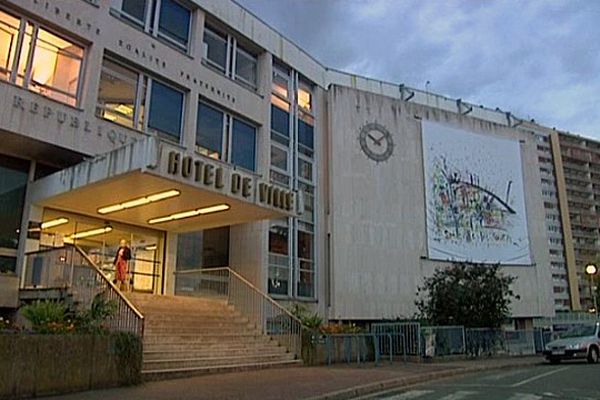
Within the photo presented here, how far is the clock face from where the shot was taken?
28.8 metres

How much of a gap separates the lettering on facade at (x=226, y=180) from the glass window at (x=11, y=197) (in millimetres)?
5201

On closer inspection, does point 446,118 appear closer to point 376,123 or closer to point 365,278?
point 376,123

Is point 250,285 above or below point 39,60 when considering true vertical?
below

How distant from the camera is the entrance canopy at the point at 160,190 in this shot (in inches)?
516

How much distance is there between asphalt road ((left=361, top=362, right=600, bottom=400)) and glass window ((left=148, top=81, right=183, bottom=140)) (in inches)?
480

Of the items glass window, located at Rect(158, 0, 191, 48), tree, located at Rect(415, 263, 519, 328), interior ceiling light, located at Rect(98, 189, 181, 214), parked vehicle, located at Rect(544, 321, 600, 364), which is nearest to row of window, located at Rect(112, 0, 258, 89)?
glass window, located at Rect(158, 0, 191, 48)

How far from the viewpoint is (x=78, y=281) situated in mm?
13258

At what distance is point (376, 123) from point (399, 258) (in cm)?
751

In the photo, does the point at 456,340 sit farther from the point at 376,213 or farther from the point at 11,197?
the point at 11,197

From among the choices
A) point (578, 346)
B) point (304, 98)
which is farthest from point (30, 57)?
point (578, 346)

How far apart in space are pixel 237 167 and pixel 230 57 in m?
8.89

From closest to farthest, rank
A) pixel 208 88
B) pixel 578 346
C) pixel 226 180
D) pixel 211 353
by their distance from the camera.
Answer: pixel 211 353 → pixel 226 180 → pixel 578 346 → pixel 208 88

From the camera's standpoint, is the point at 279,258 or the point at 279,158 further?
the point at 279,158

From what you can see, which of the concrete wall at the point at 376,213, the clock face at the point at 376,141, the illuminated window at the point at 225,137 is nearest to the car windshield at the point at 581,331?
the concrete wall at the point at 376,213
